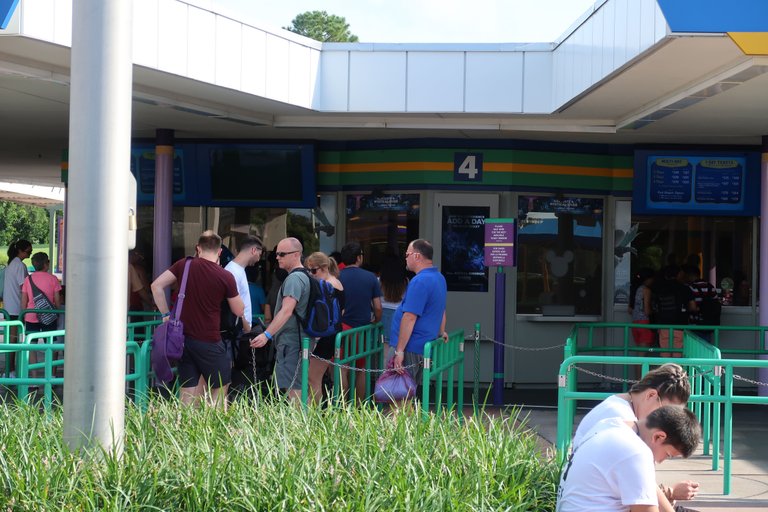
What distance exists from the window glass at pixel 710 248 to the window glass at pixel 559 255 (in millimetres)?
763

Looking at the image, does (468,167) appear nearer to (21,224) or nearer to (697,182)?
(697,182)

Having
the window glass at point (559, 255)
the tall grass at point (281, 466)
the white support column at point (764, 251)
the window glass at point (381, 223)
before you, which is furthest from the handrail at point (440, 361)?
the white support column at point (764, 251)

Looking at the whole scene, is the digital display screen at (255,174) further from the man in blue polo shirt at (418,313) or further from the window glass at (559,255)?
the man in blue polo shirt at (418,313)

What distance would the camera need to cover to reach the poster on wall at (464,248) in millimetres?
13453

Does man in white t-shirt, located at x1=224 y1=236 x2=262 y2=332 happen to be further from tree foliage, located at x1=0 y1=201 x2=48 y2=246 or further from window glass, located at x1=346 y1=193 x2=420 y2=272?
tree foliage, located at x1=0 y1=201 x2=48 y2=246

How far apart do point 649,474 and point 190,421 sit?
8.55 feet

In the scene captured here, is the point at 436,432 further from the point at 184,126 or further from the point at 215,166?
the point at 215,166

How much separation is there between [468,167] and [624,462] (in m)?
9.08

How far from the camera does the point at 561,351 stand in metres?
13.5

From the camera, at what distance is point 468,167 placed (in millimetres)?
13336

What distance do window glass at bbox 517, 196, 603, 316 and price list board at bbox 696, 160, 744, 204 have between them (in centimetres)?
144

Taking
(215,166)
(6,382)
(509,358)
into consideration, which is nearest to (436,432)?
(6,382)

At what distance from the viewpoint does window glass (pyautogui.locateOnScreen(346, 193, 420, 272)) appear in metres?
13.7

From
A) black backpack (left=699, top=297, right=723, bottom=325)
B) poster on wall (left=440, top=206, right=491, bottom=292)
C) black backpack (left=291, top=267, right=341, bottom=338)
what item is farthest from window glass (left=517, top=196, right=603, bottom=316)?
black backpack (left=291, top=267, right=341, bottom=338)
